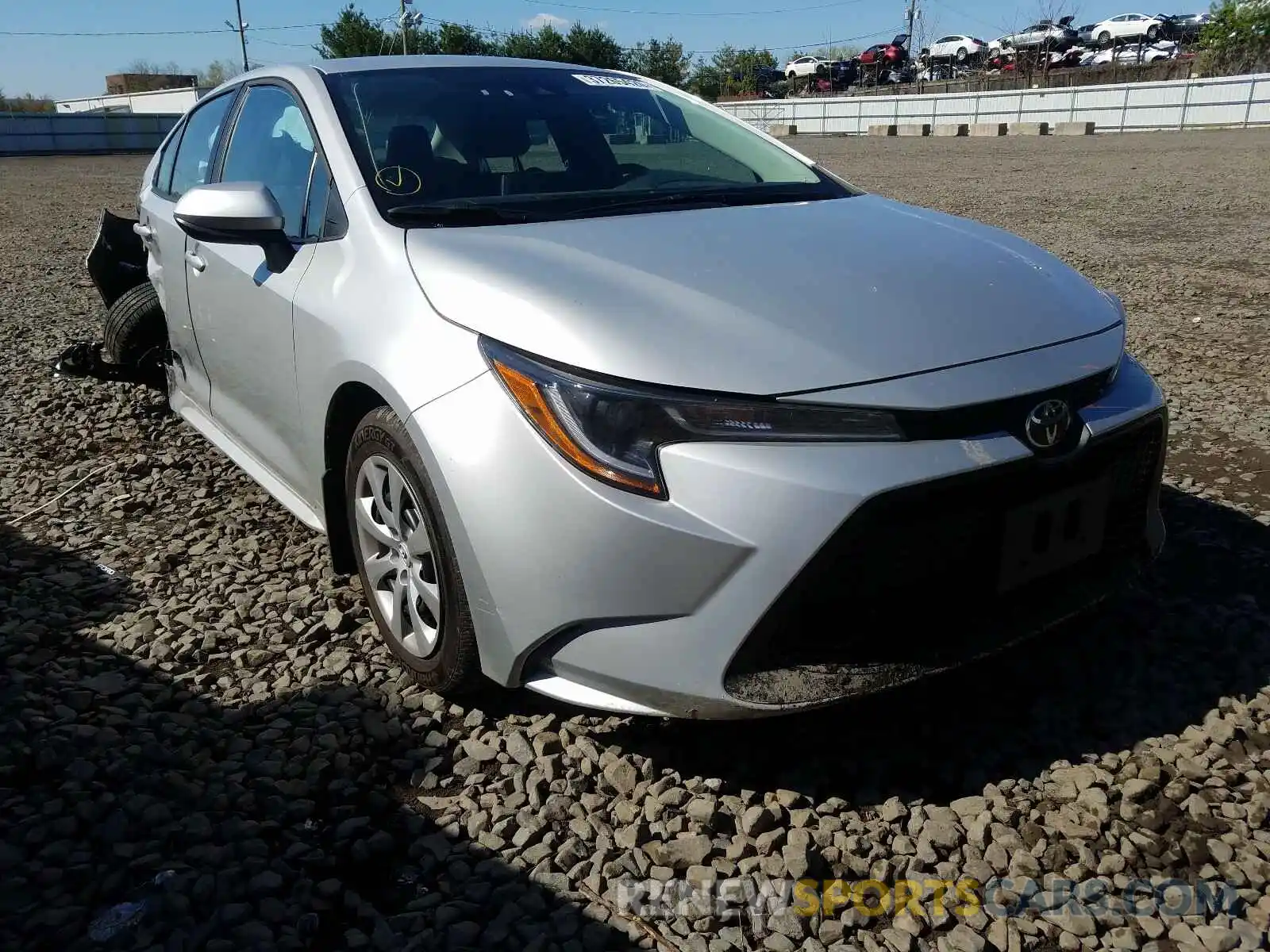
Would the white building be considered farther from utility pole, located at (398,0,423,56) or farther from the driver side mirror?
the driver side mirror

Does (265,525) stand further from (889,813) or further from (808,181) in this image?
(889,813)

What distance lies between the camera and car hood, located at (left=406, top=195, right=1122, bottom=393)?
1986mm

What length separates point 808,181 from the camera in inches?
131

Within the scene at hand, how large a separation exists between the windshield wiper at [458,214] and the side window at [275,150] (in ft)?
1.49

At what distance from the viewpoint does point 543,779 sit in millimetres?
2283

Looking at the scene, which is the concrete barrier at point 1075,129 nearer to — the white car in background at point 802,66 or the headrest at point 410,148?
the white car in background at point 802,66

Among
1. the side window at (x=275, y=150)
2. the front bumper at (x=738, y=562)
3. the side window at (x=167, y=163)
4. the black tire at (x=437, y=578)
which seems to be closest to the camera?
the front bumper at (x=738, y=562)

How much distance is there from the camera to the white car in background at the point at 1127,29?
45812mm

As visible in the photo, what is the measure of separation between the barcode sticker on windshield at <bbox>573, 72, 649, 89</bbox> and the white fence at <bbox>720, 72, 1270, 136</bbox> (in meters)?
25.3

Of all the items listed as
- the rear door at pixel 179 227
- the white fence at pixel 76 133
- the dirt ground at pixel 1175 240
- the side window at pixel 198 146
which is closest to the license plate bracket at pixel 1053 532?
the dirt ground at pixel 1175 240

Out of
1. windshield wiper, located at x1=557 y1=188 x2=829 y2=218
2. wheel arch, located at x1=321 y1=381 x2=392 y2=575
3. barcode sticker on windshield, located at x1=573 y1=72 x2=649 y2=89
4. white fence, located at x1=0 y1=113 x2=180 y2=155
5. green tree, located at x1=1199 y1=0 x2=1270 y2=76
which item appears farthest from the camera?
Result: green tree, located at x1=1199 y1=0 x2=1270 y2=76

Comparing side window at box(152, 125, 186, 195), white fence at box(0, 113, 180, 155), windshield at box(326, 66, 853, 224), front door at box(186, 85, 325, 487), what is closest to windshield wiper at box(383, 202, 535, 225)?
windshield at box(326, 66, 853, 224)

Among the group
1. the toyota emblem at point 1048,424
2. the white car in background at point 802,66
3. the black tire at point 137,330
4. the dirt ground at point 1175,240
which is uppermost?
the white car in background at point 802,66

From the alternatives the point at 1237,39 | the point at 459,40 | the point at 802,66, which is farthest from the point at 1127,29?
the point at 459,40
